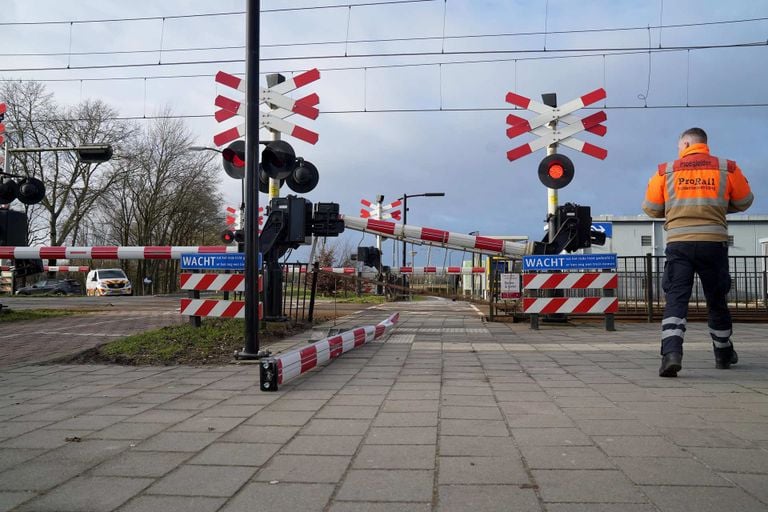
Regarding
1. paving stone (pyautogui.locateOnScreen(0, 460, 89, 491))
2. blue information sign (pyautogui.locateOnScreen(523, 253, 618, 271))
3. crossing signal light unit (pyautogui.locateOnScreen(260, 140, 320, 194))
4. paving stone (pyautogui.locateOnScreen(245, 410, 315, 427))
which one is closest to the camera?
paving stone (pyautogui.locateOnScreen(0, 460, 89, 491))

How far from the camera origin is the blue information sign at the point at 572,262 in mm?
10820

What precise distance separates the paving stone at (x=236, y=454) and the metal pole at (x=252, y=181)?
351cm

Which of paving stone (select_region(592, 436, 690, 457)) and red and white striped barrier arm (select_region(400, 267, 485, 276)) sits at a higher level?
red and white striped barrier arm (select_region(400, 267, 485, 276))

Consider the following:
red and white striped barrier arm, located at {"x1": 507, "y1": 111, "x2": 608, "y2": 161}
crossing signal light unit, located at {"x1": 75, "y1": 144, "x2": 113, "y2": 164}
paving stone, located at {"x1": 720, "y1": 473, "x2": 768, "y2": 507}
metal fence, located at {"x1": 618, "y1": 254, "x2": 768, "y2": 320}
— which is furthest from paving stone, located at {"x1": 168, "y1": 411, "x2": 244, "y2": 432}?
crossing signal light unit, located at {"x1": 75, "y1": 144, "x2": 113, "y2": 164}

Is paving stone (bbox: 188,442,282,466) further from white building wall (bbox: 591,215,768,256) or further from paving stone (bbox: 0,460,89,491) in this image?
white building wall (bbox: 591,215,768,256)

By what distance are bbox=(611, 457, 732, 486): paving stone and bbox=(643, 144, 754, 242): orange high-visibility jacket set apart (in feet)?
9.43

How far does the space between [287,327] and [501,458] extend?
24.5 feet

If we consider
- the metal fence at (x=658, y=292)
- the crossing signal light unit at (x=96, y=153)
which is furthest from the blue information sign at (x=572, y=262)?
the crossing signal light unit at (x=96, y=153)

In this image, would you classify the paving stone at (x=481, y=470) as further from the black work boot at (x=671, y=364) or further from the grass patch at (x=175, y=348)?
the grass patch at (x=175, y=348)

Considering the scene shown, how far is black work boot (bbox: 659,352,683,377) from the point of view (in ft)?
18.1

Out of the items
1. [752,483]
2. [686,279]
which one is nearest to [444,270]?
[686,279]

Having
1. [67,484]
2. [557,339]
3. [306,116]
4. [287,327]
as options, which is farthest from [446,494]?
[306,116]

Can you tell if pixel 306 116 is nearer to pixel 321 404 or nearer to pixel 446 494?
pixel 321 404

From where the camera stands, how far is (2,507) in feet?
9.21
